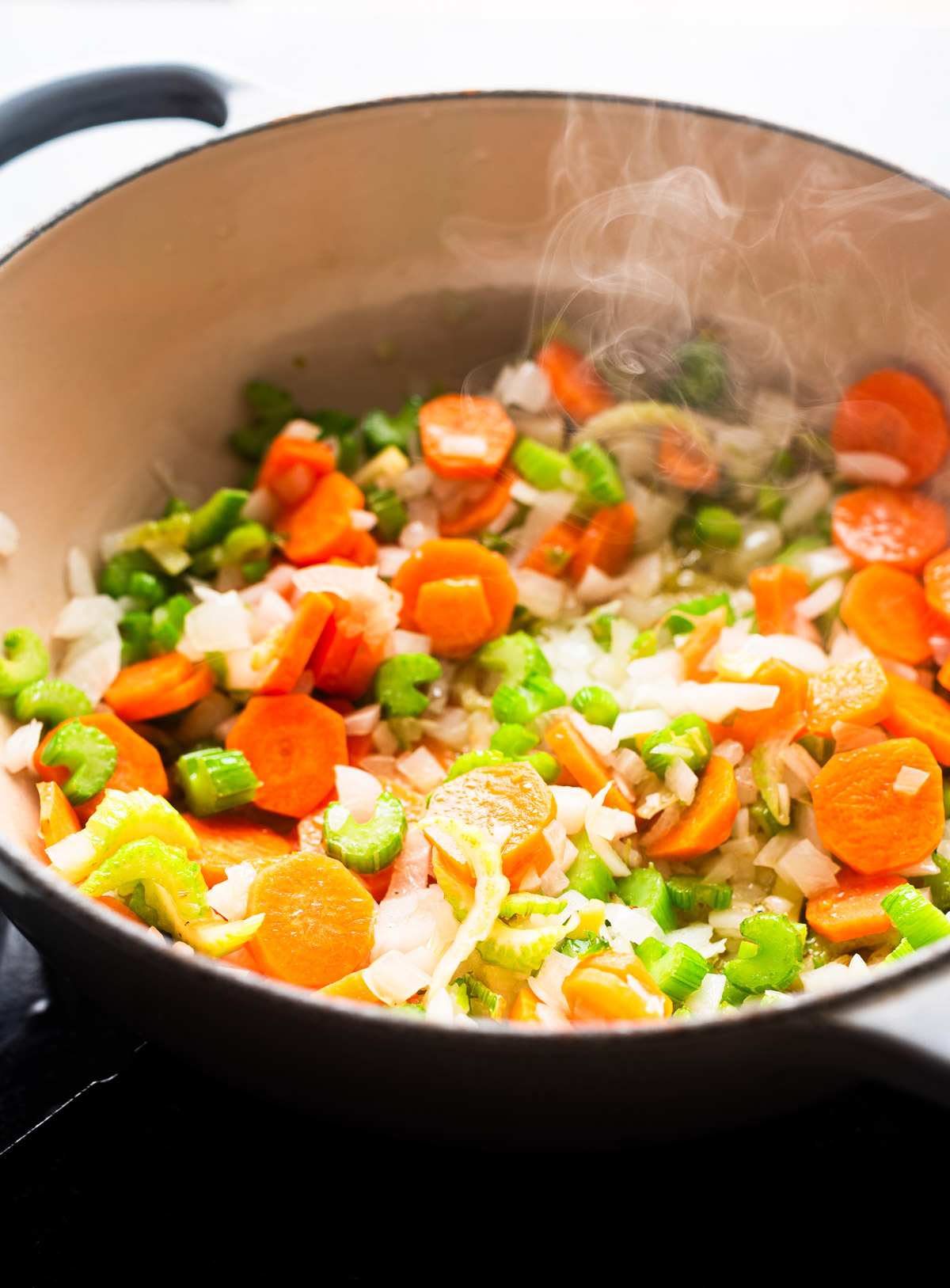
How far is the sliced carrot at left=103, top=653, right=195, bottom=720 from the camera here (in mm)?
1523

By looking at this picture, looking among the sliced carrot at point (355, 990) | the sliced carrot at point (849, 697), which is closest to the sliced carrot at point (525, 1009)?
the sliced carrot at point (355, 990)

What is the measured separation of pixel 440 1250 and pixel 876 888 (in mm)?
669

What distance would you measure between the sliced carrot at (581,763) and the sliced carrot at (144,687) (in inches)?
21.9

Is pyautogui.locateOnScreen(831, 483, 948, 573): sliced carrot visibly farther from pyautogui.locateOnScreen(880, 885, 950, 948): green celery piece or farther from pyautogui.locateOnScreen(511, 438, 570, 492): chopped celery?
pyautogui.locateOnScreen(880, 885, 950, 948): green celery piece

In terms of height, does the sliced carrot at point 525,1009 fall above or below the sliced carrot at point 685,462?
below

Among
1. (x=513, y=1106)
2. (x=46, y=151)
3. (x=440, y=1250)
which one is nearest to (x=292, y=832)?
(x=440, y=1250)

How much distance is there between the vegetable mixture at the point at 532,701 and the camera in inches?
47.9

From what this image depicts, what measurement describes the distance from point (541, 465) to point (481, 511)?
0.13m

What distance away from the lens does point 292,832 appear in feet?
4.98

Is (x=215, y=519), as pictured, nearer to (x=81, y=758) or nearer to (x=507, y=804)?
(x=81, y=758)

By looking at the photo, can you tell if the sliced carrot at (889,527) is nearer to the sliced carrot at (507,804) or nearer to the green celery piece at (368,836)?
the sliced carrot at (507,804)

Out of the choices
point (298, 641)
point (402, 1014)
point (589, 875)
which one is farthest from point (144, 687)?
point (402, 1014)

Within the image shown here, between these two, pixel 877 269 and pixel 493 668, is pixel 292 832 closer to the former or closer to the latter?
pixel 493 668

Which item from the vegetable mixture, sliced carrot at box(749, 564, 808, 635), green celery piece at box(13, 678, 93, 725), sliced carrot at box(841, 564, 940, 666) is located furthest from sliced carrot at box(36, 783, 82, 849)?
sliced carrot at box(841, 564, 940, 666)
